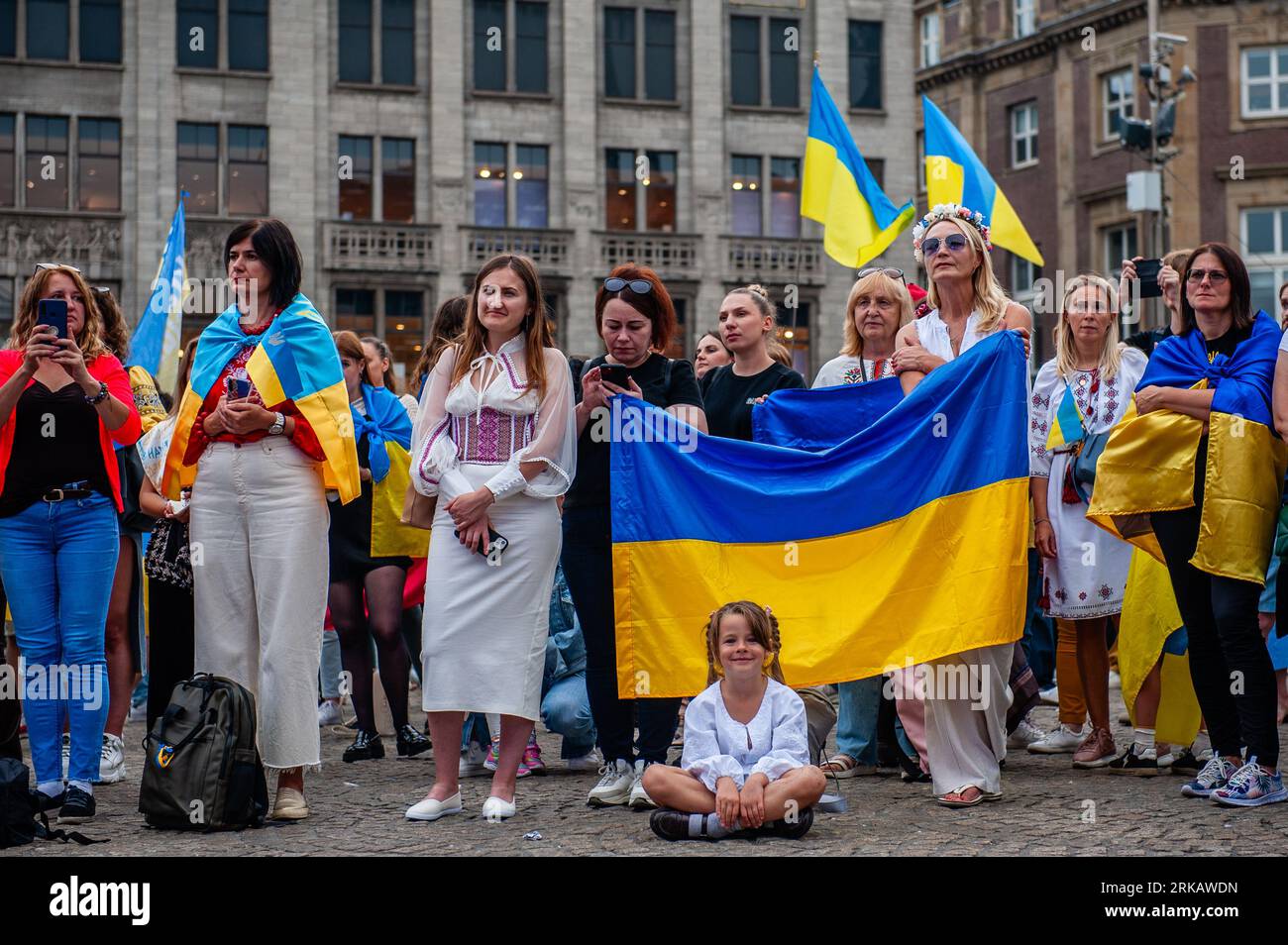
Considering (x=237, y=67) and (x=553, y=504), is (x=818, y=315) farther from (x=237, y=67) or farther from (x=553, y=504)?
(x=553, y=504)

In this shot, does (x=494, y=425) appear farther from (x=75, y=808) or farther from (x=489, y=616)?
(x=75, y=808)

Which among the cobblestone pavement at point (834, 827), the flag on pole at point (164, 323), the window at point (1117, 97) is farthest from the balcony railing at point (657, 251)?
the cobblestone pavement at point (834, 827)

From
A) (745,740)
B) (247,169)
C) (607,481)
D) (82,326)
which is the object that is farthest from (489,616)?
(247,169)

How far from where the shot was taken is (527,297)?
7109 millimetres

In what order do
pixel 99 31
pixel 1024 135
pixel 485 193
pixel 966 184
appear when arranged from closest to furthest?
pixel 966 184 → pixel 99 31 → pixel 485 193 → pixel 1024 135

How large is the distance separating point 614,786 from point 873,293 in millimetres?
2966

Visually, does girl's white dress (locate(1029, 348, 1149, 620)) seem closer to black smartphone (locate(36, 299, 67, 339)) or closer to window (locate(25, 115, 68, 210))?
black smartphone (locate(36, 299, 67, 339))

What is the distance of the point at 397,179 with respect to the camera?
40281 mm

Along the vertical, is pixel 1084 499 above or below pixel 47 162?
below

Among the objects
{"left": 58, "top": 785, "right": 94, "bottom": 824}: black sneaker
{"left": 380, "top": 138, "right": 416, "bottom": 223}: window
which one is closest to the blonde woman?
{"left": 58, "top": 785, "right": 94, "bottom": 824}: black sneaker

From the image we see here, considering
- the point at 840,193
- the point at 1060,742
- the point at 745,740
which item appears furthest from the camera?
the point at 840,193

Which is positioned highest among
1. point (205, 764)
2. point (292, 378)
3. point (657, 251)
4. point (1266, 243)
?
point (1266, 243)

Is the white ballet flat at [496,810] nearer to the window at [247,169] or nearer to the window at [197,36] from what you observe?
the window at [247,169]

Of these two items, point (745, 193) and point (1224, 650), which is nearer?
point (1224, 650)
